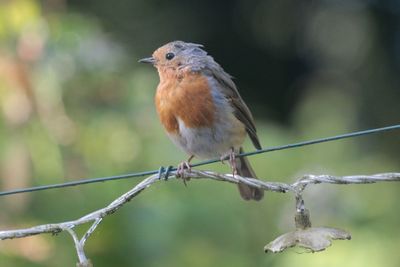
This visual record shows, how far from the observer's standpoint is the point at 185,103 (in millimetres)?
5223

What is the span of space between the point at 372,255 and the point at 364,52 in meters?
Result: 4.71

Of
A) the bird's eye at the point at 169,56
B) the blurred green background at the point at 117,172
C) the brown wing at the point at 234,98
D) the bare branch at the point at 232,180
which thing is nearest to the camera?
the bare branch at the point at 232,180

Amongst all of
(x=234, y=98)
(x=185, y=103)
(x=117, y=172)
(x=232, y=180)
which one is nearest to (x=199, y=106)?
(x=185, y=103)

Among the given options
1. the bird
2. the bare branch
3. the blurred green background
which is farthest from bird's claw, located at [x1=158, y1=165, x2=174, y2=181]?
the blurred green background

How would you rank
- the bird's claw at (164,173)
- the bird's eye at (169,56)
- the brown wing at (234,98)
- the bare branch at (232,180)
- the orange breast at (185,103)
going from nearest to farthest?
the bare branch at (232,180) → the bird's claw at (164,173) → the orange breast at (185,103) → the brown wing at (234,98) → the bird's eye at (169,56)

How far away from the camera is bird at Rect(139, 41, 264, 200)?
5246 millimetres

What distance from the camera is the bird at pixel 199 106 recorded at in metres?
5.25

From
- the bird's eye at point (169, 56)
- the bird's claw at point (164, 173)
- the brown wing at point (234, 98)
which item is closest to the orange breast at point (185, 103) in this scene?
the brown wing at point (234, 98)

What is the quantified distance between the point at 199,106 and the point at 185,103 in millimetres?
79

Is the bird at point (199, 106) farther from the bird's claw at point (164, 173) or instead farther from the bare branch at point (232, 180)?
the bare branch at point (232, 180)

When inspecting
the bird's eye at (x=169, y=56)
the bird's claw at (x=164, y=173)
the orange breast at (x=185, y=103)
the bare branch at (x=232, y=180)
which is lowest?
the bare branch at (x=232, y=180)

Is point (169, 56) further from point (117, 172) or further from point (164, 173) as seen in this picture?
point (164, 173)

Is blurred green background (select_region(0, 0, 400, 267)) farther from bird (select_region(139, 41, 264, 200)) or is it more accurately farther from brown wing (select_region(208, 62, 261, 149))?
bird (select_region(139, 41, 264, 200))

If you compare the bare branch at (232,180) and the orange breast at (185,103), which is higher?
the orange breast at (185,103)
